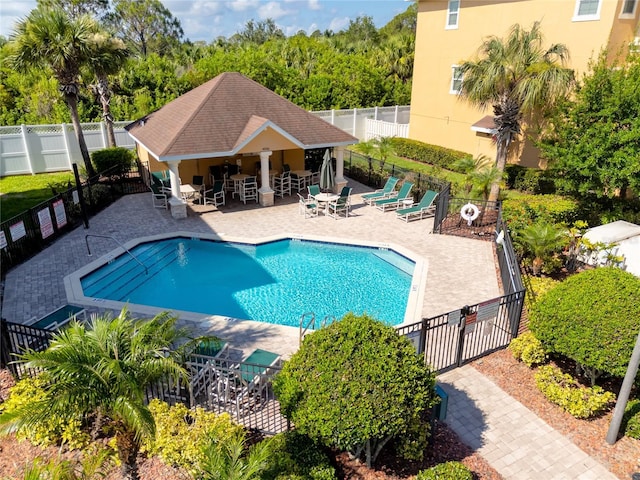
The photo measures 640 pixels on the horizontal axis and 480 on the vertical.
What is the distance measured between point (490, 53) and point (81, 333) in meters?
20.8

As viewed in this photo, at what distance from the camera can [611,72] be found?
644 inches

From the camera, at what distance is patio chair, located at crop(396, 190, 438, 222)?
19562 mm

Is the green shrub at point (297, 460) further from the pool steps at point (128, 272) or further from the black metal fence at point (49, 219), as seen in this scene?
the black metal fence at point (49, 219)

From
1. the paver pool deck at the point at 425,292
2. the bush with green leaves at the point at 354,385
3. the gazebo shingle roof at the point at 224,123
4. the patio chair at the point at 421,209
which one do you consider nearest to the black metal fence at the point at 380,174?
the patio chair at the point at 421,209

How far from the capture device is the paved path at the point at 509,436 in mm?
7645

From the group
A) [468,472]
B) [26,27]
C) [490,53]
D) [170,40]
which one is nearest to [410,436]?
[468,472]

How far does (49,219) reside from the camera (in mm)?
16344

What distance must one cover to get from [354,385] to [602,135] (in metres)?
14.2

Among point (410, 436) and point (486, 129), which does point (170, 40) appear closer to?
point (486, 129)

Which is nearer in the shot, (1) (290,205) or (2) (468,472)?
(2) (468,472)

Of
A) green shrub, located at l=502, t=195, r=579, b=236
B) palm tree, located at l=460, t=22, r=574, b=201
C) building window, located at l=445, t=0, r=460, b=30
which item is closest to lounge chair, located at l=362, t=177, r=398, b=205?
palm tree, located at l=460, t=22, r=574, b=201

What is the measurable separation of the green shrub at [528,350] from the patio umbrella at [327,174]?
12.9 metres

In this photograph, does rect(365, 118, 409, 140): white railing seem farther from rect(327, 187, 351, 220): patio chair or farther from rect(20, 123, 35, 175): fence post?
rect(20, 123, 35, 175): fence post

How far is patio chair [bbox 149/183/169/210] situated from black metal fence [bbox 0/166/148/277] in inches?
82.7
